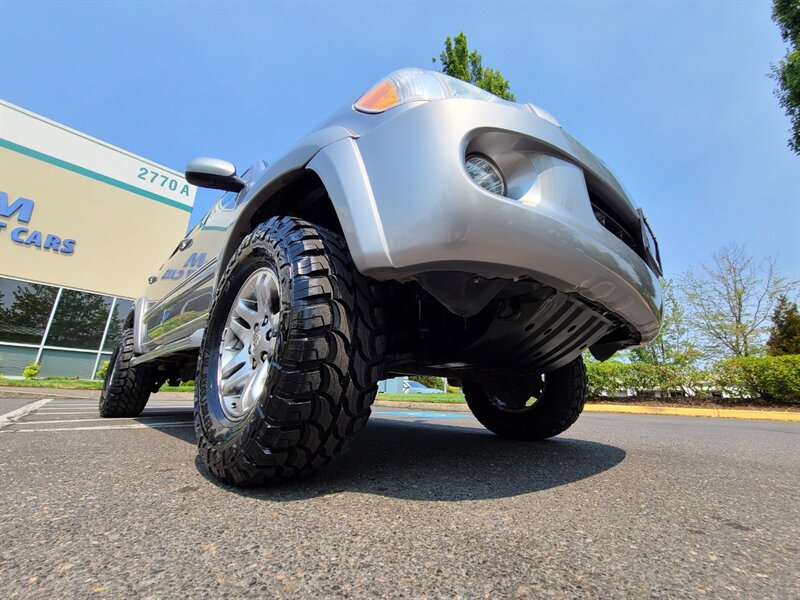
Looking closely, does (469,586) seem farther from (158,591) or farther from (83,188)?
(83,188)

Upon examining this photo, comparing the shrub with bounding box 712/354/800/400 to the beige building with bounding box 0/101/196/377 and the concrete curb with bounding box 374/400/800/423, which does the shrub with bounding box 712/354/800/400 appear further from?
the beige building with bounding box 0/101/196/377

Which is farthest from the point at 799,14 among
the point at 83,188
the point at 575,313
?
the point at 83,188

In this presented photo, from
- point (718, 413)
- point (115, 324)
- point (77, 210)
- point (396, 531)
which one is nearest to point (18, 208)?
point (77, 210)

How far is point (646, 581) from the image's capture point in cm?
73

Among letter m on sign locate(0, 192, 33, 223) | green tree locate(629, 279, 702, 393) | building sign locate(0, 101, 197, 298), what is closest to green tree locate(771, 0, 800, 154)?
green tree locate(629, 279, 702, 393)

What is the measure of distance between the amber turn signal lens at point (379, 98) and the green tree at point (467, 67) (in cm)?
1330

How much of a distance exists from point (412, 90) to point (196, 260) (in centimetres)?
192

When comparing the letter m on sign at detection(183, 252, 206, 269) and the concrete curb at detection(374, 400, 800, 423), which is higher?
the letter m on sign at detection(183, 252, 206, 269)

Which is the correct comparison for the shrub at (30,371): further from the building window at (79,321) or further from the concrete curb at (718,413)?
the concrete curb at (718,413)

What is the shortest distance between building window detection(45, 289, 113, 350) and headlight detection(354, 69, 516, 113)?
14.8 meters

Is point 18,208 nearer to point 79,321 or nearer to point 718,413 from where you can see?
point 79,321

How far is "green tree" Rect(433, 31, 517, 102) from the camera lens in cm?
1323

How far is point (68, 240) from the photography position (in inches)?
545

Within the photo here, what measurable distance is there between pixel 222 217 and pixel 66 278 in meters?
14.8
